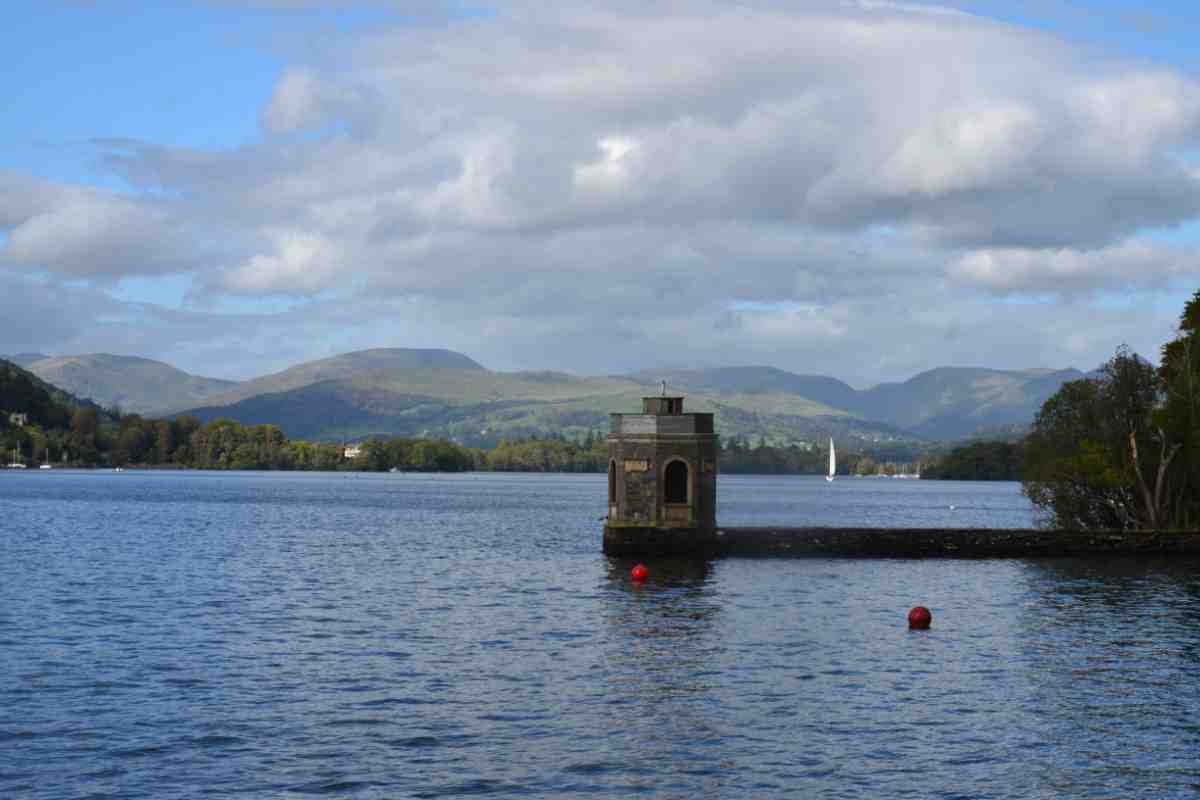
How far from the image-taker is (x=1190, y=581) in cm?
6894

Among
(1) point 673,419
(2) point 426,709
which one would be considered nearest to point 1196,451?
(1) point 673,419

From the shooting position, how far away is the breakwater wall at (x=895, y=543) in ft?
259

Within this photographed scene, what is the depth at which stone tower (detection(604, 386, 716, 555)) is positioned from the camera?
7800 cm

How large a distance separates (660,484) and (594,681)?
40215 mm

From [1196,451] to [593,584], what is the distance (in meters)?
44.4

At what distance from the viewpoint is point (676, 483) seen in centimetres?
8069

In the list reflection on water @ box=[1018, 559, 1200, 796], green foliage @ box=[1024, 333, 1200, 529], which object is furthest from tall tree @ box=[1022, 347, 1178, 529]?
reflection on water @ box=[1018, 559, 1200, 796]

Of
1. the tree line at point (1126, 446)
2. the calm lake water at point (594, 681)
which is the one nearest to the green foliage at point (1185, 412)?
the tree line at point (1126, 446)

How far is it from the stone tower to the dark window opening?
433 mm

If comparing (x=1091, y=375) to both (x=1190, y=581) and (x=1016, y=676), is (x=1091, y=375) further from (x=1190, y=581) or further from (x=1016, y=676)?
(x=1016, y=676)

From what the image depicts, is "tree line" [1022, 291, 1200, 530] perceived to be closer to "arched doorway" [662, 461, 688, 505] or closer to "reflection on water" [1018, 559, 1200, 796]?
"reflection on water" [1018, 559, 1200, 796]

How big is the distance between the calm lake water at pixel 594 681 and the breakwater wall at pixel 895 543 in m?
3.37

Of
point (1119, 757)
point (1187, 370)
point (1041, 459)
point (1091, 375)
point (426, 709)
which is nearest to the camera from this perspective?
point (1119, 757)

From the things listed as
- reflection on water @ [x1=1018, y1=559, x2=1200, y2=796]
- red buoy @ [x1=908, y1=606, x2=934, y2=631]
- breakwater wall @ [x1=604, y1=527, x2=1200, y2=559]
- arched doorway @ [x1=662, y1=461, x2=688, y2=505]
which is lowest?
reflection on water @ [x1=1018, y1=559, x2=1200, y2=796]
